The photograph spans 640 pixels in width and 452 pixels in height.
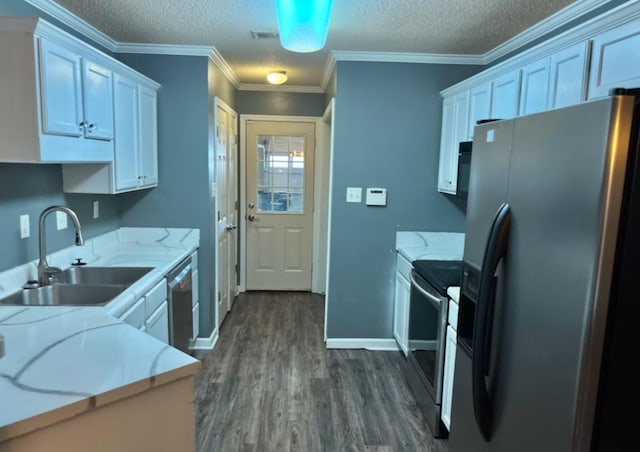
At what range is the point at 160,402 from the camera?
1.33 m

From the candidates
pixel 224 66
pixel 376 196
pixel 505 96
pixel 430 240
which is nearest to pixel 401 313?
pixel 430 240

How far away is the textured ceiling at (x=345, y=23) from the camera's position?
2410mm

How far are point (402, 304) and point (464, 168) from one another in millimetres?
1190

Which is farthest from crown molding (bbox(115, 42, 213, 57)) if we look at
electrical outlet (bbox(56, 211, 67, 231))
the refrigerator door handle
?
the refrigerator door handle

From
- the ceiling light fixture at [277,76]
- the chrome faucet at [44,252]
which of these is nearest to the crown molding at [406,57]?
the ceiling light fixture at [277,76]

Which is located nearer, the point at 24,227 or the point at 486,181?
the point at 486,181

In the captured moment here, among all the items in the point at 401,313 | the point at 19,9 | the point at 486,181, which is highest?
the point at 19,9

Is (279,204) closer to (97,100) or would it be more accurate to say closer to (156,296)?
(156,296)

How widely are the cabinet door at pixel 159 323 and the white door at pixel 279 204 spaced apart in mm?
2536

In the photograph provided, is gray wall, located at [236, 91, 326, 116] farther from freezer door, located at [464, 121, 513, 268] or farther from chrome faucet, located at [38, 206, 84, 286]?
freezer door, located at [464, 121, 513, 268]

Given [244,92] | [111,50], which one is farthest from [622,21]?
[244,92]

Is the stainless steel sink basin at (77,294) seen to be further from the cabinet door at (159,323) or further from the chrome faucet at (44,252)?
the cabinet door at (159,323)

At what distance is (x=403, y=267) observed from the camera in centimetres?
345

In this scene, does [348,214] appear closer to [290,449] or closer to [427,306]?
[427,306]
